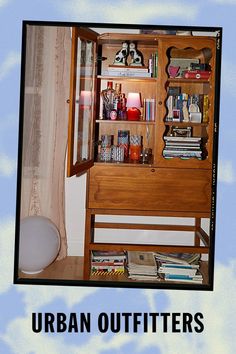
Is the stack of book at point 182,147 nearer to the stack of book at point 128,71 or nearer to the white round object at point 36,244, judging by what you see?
the stack of book at point 128,71

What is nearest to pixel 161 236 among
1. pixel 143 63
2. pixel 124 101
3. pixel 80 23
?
pixel 124 101

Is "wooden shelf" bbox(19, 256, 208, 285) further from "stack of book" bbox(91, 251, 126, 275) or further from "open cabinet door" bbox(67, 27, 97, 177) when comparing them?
"open cabinet door" bbox(67, 27, 97, 177)

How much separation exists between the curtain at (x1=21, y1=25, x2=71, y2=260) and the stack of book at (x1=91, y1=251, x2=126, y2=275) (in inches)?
15.9

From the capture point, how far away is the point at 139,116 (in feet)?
9.91

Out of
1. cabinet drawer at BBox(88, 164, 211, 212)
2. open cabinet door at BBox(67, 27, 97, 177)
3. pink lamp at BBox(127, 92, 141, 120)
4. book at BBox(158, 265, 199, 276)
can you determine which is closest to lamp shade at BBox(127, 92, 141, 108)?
pink lamp at BBox(127, 92, 141, 120)

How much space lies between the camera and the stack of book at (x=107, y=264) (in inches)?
114

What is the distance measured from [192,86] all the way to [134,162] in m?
0.78

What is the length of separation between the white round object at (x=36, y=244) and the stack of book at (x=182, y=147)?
2.89 ft

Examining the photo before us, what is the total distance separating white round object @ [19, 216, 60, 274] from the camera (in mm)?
2723

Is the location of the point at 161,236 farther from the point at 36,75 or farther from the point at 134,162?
the point at 36,75

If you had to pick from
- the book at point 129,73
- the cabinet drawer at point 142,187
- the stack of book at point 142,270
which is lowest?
the stack of book at point 142,270

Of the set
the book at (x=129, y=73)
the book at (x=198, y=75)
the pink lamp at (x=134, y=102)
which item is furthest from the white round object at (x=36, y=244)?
the book at (x=198, y=75)

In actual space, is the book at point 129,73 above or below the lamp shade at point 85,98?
above

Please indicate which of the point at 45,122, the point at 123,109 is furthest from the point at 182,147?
the point at 45,122
